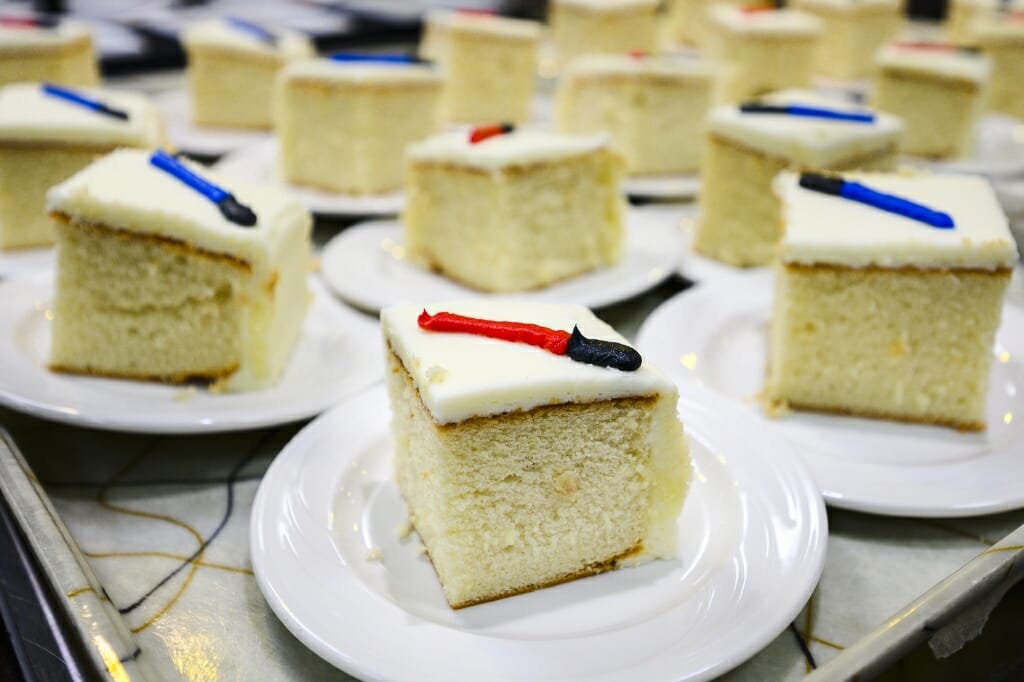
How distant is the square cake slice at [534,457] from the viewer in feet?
4.17

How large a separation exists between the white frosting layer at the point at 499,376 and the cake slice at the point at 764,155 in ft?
4.11

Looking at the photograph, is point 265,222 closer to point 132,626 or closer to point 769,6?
point 132,626

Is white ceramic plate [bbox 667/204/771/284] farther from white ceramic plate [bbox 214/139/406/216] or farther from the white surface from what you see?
the white surface

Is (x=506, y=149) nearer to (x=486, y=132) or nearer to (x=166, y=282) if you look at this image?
(x=486, y=132)

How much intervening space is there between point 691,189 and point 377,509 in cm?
190

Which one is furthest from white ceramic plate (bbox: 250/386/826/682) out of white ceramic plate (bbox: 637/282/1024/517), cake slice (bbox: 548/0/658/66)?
cake slice (bbox: 548/0/658/66)

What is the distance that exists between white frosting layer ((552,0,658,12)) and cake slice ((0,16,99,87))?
208 centimetres

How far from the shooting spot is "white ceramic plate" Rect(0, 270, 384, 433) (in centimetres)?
165

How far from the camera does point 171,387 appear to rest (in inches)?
73.6

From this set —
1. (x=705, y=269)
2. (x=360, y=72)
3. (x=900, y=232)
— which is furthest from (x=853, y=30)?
(x=900, y=232)

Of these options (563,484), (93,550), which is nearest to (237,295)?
(93,550)

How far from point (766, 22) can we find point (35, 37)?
2841 mm

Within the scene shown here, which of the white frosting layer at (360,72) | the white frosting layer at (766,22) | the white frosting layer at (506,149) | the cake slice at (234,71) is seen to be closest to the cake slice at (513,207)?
the white frosting layer at (506,149)

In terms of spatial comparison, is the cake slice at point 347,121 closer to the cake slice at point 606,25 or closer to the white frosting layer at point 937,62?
the cake slice at point 606,25
